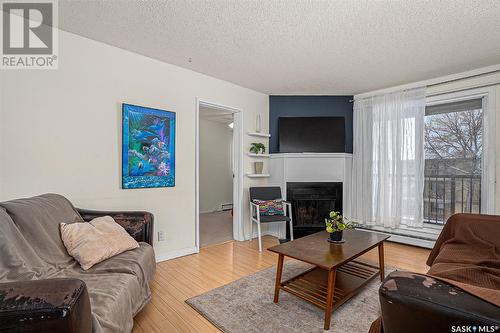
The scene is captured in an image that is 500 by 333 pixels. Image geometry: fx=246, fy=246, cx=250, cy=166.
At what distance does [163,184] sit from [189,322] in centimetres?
161

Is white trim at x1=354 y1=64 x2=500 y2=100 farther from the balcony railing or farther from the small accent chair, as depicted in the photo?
the small accent chair

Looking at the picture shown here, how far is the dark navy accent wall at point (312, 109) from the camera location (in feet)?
13.9

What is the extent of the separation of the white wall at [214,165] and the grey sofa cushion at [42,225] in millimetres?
4102

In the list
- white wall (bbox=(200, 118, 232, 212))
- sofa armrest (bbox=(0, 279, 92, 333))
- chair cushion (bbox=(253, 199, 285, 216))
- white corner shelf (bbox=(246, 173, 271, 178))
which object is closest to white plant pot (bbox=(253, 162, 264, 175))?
white corner shelf (bbox=(246, 173, 271, 178))

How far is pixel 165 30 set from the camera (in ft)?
7.46

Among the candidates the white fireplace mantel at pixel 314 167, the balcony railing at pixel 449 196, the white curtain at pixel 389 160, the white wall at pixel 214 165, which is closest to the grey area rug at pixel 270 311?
the white curtain at pixel 389 160

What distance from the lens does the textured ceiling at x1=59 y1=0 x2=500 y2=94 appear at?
6.34 feet

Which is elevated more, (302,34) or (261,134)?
(302,34)

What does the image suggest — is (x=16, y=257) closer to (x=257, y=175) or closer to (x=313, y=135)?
(x=257, y=175)

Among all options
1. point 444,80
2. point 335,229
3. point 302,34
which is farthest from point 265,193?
point 444,80

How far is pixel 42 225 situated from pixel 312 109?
12.6 feet

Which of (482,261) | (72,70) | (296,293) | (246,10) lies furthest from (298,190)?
Result: (72,70)

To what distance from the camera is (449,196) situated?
351cm

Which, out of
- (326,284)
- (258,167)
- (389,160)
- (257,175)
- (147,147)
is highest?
(147,147)
